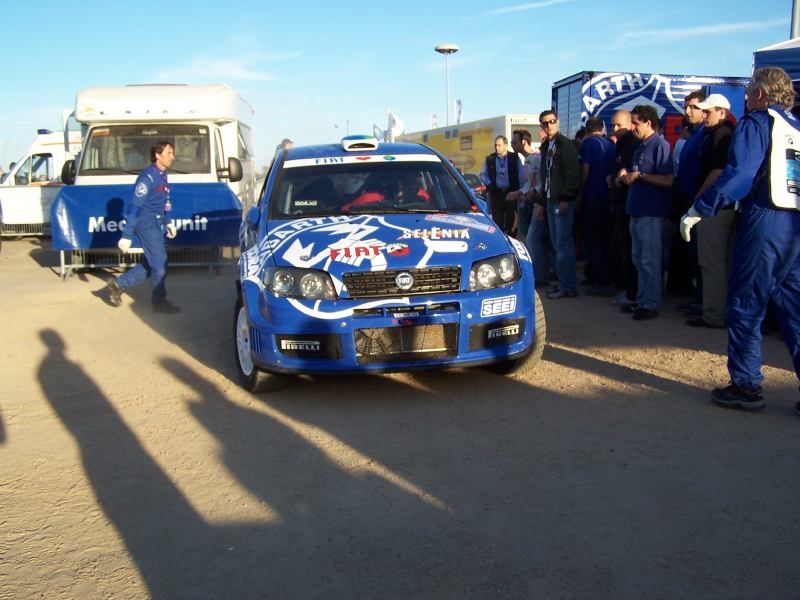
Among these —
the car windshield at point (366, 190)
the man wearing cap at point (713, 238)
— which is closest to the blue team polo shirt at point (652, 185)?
the man wearing cap at point (713, 238)

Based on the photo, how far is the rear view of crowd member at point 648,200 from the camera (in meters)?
7.06

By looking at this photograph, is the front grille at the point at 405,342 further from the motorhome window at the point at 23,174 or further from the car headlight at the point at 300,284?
the motorhome window at the point at 23,174

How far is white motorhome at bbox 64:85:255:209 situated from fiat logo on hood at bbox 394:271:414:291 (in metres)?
7.24

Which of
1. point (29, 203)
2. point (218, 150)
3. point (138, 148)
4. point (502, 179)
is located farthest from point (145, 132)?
point (29, 203)

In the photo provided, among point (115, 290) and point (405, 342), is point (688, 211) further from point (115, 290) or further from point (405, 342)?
point (115, 290)

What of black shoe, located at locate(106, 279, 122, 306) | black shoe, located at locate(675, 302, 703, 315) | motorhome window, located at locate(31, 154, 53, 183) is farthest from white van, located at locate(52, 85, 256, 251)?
motorhome window, located at locate(31, 154, 53, 183)

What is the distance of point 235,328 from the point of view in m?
5.62

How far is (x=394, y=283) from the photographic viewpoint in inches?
190

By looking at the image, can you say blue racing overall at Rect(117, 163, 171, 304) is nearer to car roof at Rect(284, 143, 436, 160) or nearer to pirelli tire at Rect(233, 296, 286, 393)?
car roof at Rect(284, 143, 436, 160)

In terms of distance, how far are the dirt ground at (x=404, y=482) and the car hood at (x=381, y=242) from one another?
0.94 m

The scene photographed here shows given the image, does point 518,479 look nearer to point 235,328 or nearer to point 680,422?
point 680,422

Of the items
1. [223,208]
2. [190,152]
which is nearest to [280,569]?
[223,208]

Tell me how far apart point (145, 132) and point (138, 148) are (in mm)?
286

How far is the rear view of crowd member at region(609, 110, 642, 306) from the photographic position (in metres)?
7.95
